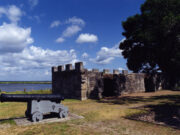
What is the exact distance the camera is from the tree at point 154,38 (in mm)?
12766

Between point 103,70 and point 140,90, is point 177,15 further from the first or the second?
point 140,90

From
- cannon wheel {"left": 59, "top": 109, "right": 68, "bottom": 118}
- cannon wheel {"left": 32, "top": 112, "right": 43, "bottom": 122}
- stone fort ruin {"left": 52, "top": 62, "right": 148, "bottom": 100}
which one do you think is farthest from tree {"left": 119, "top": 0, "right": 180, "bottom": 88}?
cannon wheel {"left": 32, "top": 112, "right": 43, "bottom": 122}

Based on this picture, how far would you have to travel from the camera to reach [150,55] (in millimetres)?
14859

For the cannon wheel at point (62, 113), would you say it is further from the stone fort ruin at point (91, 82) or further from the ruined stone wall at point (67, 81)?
the ruined stone wall at point (67, 81)

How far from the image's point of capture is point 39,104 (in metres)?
7.37

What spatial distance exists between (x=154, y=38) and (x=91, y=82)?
7.26m

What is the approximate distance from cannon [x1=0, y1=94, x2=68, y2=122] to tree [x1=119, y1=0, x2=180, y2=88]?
30.4ft

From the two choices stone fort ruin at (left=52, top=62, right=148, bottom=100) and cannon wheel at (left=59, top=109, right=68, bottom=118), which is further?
stone fort ruin at (left=52, top=62, right=148, bottom=100)

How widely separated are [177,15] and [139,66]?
5.55 m

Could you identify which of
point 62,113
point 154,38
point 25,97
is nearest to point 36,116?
point 25,97

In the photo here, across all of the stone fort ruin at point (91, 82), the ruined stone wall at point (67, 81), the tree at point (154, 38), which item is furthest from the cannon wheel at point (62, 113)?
the tree at point (154, 38)

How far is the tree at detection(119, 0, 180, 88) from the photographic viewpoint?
41.9ft

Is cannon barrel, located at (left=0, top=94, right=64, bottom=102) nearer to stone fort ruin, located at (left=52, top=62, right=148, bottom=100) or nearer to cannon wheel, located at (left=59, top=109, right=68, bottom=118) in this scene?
cannon wheel, located at (left=59, top=109, right=68, bottom=118)

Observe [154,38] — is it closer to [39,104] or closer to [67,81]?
[67,81]
